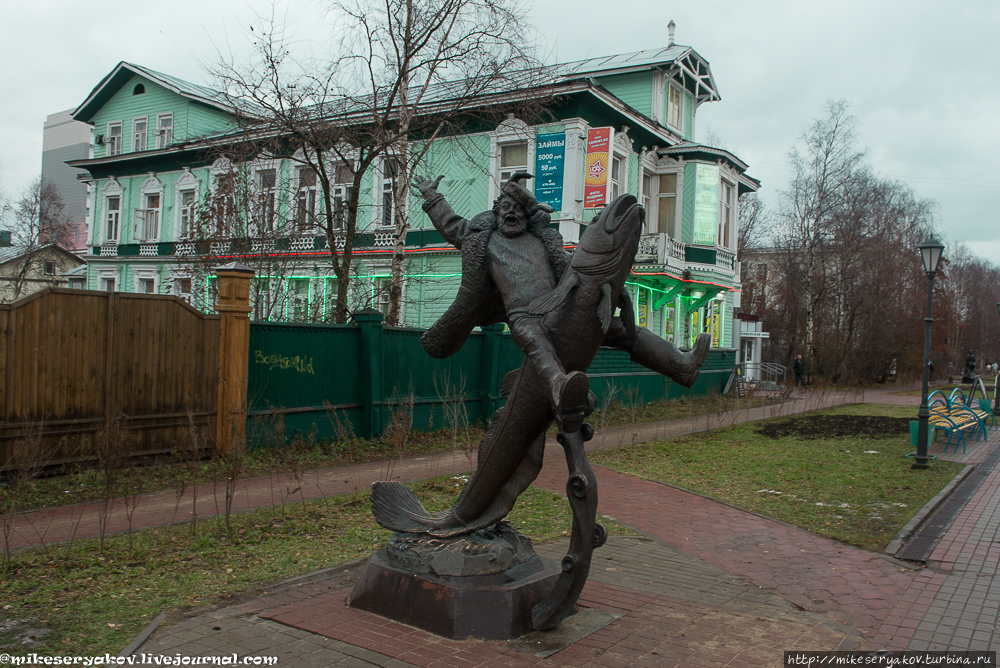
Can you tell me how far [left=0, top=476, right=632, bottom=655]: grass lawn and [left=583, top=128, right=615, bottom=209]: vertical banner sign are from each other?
12.2 metres

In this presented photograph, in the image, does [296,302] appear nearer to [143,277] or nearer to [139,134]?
[143,277]

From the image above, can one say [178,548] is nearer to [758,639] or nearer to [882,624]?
[758,639]

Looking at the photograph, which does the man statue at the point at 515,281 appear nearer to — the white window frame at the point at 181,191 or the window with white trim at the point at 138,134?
the white window frame at the point at 181,191

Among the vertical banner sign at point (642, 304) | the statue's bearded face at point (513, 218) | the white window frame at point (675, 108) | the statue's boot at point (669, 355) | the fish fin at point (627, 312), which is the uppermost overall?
the white window frame at point (675, 108)

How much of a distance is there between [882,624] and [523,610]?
2.54 metres

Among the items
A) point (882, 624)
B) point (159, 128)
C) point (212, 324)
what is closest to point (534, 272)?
point (882, 624)

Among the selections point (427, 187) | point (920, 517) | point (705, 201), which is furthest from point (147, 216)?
point (920, 517)

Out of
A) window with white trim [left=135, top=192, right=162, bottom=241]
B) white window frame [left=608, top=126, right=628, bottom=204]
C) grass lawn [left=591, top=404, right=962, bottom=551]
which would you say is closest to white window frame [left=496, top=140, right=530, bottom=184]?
white window frame [left=608, top=126, right=628, bottom=204]

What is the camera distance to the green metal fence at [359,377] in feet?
35.2

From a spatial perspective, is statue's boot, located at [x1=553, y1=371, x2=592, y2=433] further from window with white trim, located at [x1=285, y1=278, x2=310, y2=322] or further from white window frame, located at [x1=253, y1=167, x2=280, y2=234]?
window with white trim, located at [x1=285, y1=278, x2=310, y2=322]

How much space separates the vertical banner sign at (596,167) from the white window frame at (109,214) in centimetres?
1947

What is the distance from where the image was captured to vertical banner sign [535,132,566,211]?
62.5 ft

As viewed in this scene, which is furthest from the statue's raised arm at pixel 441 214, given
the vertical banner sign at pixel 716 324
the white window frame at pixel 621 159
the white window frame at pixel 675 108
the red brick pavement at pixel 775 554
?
the vertical banner sign at pixel 716 324

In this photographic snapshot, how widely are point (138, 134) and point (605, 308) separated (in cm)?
2939
